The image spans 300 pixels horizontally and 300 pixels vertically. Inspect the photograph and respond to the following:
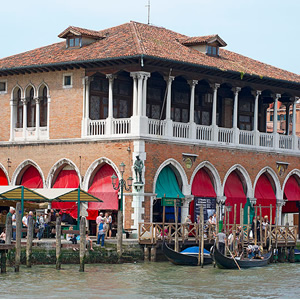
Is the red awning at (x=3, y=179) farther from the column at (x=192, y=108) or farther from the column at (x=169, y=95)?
the column at (x=192, y=108)

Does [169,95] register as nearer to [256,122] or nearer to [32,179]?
[256,122]

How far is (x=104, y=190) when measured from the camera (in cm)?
3738

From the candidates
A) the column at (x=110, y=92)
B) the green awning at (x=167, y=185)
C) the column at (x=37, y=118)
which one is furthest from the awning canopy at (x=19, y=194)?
the column at (x=37, y=118)

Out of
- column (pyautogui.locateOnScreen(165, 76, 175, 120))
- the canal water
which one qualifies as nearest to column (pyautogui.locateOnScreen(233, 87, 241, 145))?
column (pyautogui.locateOnScreen(165, 76, 175, 120))

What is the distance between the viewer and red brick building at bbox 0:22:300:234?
1460 inches

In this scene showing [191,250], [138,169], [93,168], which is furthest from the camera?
[93,168]

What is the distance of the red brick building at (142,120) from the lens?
37.1m

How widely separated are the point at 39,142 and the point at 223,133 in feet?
23.1

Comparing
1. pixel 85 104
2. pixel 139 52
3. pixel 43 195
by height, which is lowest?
pixel 43 195

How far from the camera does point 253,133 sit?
41188 mm

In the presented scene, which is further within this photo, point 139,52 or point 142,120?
point 142,120

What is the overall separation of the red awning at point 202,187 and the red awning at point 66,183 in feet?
14.4

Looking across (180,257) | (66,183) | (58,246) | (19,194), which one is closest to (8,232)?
(58,246)

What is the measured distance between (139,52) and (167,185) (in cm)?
500
